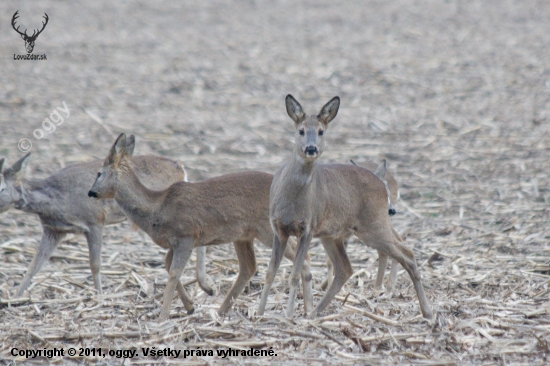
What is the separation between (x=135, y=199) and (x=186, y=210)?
505 mm

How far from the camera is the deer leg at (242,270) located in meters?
8.62

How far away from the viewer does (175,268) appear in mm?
8336

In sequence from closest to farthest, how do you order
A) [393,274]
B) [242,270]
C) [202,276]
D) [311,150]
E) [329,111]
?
1. [311,150]
2. [329,111]
3. [242,270]
4. [393,274]
5. [202,276]

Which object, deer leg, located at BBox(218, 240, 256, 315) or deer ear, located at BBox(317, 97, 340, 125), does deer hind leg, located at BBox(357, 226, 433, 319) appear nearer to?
deer ear, located at BBox(317, 97, 340, 125)

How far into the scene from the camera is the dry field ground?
7.49 meters

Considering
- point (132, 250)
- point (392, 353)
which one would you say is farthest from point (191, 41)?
point (392, 353)

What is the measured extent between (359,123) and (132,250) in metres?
7.63

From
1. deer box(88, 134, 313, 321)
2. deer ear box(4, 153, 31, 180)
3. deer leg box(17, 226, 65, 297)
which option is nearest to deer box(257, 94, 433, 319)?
deer box(88, 134, 313, 321)

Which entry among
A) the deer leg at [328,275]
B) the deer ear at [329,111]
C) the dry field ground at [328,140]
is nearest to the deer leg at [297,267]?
the dry field ground at [328,140]

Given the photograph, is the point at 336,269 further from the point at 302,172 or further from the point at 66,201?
the point at 66,201

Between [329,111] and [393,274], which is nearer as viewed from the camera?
[329,111]

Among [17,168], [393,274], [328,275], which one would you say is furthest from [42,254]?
[393,274]

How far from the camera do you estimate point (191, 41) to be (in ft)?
82.2

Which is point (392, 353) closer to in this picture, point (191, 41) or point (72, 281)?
point (72, 281)
